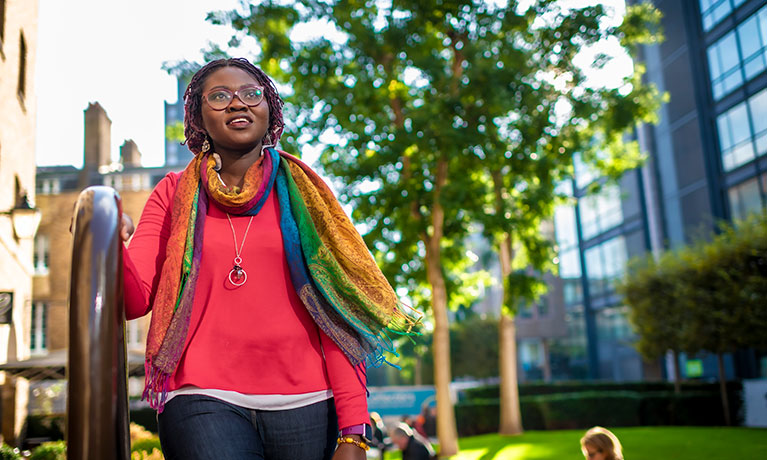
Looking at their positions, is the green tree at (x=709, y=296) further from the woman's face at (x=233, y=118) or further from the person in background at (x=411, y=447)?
the woman's face at (x=233, y=118)

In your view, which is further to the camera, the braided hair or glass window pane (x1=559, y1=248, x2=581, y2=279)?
glass window pane (x1=559, y1=248, x2=581, y2=279)

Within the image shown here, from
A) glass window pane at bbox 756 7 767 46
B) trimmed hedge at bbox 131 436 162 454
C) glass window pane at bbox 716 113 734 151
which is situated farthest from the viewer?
glass window pane at bbox 716 113 734 151

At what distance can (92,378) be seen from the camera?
1.30 m

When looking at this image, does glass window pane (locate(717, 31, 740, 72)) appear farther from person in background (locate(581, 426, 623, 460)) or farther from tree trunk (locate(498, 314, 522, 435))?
person in background (locate(581, 426, 623, 460))

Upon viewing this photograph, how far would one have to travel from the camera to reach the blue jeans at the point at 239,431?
1776mm

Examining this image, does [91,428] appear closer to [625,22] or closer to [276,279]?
[276,279]

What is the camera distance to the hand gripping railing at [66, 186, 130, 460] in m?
1.29

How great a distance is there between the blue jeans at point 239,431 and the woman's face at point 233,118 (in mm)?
700

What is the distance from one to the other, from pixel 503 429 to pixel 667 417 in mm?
6320

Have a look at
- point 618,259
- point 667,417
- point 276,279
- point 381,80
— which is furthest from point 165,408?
point 618,259

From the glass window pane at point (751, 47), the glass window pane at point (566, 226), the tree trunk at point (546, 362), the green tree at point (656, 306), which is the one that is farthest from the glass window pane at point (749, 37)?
the tree trunk at point (546, 362)

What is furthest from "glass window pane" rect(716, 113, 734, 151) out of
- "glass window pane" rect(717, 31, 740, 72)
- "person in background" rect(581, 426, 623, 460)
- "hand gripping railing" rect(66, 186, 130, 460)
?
"hand gripping railing" rect(66, 186, 130, 460)

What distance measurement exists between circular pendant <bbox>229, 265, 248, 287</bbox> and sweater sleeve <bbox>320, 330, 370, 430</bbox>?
0.26m

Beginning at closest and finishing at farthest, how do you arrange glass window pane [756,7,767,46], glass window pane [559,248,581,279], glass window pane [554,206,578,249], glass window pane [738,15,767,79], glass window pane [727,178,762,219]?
1. glass window pane [756,7,767,46]
2. glass window pane [738,15,767,79]
3. glass window pane [727,178,762,219]
4. glass window pane [554,206,578,249]
5. glass window pane [559,248,581,279]
